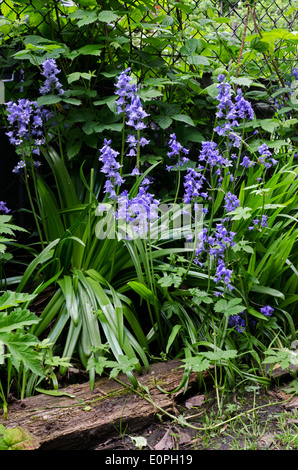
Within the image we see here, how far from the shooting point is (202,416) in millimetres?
1561

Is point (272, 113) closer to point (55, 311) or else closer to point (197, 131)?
point (197, 131)

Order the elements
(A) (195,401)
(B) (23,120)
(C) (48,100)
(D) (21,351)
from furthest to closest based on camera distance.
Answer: (C) (48,100) < (B) (23,120) < (A) (195,401) < (D) (21,351)

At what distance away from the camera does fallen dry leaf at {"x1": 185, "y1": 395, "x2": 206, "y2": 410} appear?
162 centimetres

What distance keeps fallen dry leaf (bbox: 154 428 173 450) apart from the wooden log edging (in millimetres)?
88

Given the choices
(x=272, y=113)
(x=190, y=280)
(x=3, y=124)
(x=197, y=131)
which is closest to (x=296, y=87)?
(x=272, y=113)

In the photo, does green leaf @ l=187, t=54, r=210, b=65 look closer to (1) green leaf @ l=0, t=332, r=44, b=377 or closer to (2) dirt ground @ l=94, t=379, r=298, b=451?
(2) dirt ground @ l=94, t=379, r=298, b=451

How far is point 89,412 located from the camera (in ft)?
4.84

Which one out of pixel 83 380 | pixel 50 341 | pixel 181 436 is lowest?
pixel 181 436

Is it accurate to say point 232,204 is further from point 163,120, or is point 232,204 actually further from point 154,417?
point 154,417

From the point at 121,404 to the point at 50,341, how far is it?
0.36 meters

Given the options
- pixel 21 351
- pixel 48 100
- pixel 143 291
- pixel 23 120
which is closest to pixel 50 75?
pixel 48 100

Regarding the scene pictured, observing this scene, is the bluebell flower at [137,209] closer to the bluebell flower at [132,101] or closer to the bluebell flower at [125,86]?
the bluebell flower at [132,101]

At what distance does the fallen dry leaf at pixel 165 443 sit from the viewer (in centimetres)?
141

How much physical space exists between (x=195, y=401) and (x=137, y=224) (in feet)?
2.59
